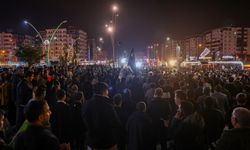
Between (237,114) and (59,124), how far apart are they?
3892mm

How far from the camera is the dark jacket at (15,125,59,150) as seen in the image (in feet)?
13.0

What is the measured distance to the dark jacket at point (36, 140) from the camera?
13.0ft

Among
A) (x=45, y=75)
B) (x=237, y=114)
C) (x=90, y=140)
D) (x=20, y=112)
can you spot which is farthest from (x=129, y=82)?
(x=237, y=114)

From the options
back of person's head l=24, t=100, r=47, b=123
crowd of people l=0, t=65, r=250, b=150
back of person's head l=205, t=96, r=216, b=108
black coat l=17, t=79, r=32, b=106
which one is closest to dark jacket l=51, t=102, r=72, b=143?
crowd of people l=0, t=65, r=250, b=150

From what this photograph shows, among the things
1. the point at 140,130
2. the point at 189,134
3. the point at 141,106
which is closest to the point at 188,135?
the point at 189,134

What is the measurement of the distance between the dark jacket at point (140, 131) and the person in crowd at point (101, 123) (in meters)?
1.10

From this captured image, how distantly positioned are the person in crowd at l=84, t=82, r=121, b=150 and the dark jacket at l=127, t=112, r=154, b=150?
1.10 meters

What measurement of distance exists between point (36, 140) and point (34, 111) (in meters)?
0.42

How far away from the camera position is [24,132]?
4094 mm

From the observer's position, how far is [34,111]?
425cm

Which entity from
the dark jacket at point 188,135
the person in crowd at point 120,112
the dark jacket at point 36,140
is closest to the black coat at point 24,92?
the person in crowd at point 120,112

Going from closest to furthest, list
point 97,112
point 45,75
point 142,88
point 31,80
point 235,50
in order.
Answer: point 97,112
point 31,80
point 142,88
point 45,75
point 235,50

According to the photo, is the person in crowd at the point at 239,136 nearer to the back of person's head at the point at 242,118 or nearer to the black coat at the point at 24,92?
the back of person's head at the point at 242,118

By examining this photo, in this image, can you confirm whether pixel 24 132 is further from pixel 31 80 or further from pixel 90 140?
pixel 31 80
